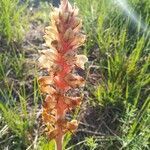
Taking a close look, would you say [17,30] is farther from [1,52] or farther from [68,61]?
[68,61]

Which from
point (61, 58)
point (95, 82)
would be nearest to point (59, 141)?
point (61, 58)

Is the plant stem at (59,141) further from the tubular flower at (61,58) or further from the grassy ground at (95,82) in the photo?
the grassy ground at (95,82)

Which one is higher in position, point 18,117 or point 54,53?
point 54,53

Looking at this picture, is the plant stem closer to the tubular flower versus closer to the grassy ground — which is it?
the tubular flower

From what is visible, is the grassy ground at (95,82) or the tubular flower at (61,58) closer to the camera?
the tubular flower at (61,58)

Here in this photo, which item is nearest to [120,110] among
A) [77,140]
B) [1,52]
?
[77,140]

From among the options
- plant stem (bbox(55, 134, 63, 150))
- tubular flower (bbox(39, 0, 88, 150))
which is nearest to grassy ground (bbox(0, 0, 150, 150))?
plant stem (bbox(55, 134, 63, 150))

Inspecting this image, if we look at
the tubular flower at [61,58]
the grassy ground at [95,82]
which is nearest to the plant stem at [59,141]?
the tubular flower at [61,58]

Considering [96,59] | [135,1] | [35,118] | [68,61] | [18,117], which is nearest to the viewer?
[68,61]
